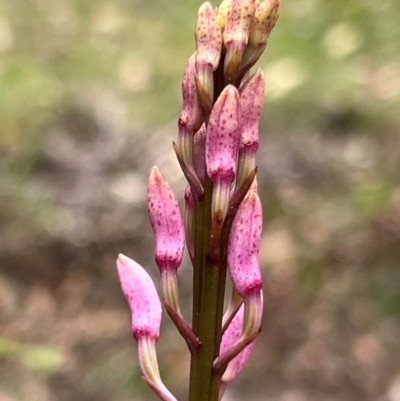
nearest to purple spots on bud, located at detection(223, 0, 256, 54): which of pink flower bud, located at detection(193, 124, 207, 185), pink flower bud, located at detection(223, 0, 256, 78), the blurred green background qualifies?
pink flower bud, located at detection(223, 0, 256, 78)

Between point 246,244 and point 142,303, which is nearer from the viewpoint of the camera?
point 246,244

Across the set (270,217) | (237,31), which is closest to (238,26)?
(237,31)

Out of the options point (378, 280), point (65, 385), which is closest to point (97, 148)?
point (65, 385)

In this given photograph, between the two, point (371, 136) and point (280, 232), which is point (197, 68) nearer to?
Result: point (280, 232)

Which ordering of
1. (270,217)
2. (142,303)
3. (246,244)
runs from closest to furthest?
(246,244), (142,303), (270,217)

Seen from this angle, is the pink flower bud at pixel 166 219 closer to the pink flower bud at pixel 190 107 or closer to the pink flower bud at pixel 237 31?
the pink flower bud at pixel 190 107

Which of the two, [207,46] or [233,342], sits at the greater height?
[207,46]

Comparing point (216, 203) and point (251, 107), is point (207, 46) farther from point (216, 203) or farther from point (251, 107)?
point (216, 203)
